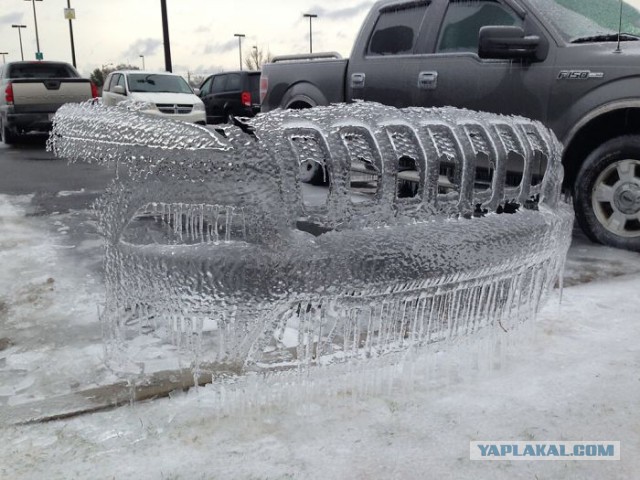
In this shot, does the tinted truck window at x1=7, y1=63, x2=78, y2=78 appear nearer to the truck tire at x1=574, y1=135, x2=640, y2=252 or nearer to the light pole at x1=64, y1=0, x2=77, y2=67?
the truck tire at x1=574, y1=135, x2=640, y2=252

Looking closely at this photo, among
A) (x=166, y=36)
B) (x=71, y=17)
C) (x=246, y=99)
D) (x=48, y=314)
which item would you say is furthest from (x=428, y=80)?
(x=71, y=17)

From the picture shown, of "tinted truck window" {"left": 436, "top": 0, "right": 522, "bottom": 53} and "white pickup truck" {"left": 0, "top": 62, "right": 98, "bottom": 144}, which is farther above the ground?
"tinted truck window" {"left": 436, "top": 0, "right": 522, "bottom": 53}

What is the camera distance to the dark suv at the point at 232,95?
15344 millimetres

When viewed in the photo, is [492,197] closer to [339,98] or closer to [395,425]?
[395,425]

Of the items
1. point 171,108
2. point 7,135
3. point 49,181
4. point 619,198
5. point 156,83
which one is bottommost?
point 49,181

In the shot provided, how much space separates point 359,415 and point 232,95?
47.9ft

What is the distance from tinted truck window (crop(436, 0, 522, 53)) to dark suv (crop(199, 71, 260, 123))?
1033cm

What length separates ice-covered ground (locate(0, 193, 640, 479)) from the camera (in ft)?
5.71

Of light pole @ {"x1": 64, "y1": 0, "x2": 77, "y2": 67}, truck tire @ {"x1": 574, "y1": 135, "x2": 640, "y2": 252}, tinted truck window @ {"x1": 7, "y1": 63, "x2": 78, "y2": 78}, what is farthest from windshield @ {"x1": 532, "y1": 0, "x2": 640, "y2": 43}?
light pole @ {"x1": 64, "y1": 0, "x2": 77, "y2": 67}

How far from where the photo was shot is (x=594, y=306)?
3064mm

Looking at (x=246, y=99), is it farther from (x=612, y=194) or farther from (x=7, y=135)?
(x=612, y=194)

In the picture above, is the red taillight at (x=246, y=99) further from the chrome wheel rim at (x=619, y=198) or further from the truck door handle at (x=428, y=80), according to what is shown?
the chrome wheel rim at (x=619, y=198)

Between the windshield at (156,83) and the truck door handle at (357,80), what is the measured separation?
9526 mm

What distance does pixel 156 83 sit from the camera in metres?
14.4
